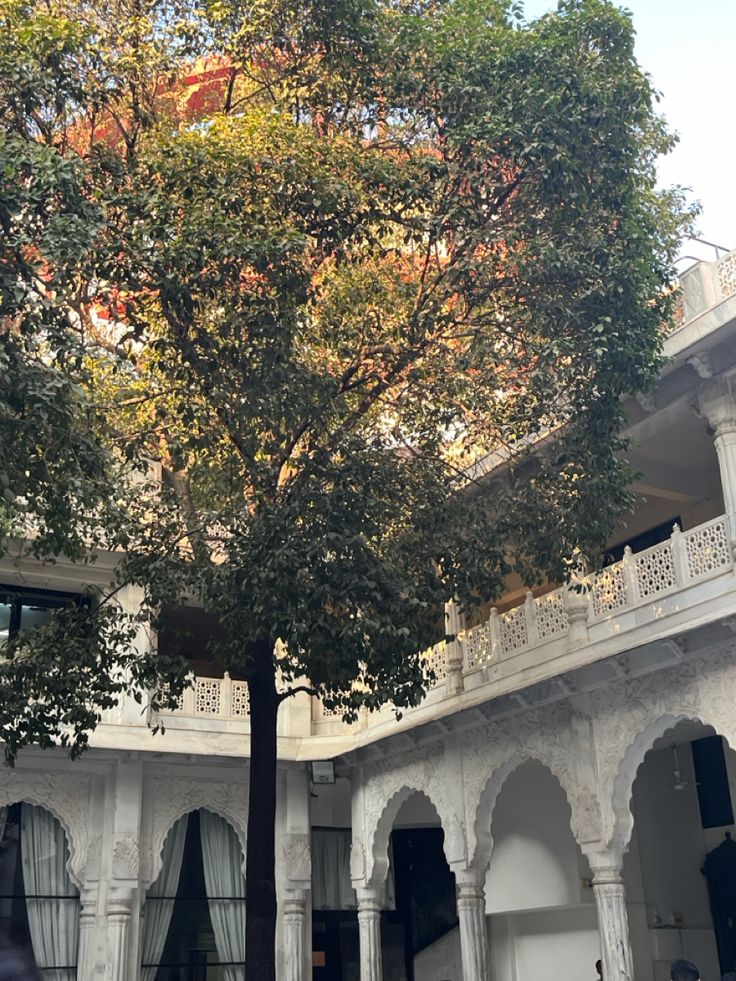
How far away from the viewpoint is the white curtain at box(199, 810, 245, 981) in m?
15.7

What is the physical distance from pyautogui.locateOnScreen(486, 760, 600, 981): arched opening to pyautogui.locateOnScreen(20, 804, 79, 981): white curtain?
217 inches

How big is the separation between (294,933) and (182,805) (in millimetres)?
2312

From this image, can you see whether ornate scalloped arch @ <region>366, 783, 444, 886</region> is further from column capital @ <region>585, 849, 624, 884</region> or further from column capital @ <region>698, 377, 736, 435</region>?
column capital @ <region>698, 377, 736, 435</region>

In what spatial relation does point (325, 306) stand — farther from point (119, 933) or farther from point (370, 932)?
point (119, 933)

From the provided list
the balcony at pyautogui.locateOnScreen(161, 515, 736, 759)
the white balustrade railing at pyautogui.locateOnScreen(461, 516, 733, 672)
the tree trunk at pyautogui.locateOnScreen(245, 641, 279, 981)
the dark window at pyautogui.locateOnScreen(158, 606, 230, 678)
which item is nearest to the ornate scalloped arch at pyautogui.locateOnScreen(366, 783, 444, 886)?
the balcony at pyautogui.locateOnScreen(161, 515, 736, 759)

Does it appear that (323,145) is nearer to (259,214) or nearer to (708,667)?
(259,214)

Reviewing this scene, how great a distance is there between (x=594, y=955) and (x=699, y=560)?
6330 mm

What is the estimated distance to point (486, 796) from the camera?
13484mm

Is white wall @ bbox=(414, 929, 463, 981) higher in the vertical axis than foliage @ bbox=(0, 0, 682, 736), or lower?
lower

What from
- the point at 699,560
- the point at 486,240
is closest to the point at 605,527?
the point at 699,560

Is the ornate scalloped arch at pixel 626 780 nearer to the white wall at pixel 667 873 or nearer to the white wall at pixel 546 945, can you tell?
the white wall at pixel 667 873

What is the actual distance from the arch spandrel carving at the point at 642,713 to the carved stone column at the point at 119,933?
21.9 ft

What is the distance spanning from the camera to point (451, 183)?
10.3 metres

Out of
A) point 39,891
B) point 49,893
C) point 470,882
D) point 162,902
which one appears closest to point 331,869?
point 162,902
